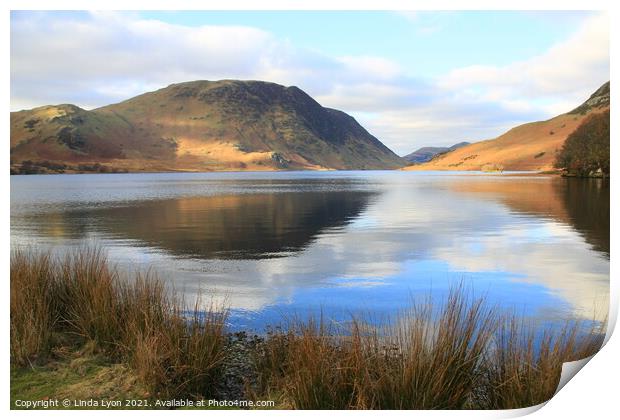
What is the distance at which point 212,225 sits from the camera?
697 inches

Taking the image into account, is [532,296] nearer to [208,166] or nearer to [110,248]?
[110,248]

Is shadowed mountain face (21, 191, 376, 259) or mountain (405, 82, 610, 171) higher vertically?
mountain (405, 82, 610, 171)

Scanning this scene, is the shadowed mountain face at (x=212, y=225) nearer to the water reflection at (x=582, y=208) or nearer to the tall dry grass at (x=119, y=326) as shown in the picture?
the tall dry grass at (x=119, y=326)

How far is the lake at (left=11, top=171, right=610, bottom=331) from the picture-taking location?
7574 millimetres

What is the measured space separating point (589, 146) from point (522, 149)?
2.74 metres

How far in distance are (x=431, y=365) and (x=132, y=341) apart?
2615 mm

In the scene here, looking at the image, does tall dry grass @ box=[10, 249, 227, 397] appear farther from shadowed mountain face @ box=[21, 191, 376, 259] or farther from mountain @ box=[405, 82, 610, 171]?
mountain @ box=[405, 82, 610, 171]

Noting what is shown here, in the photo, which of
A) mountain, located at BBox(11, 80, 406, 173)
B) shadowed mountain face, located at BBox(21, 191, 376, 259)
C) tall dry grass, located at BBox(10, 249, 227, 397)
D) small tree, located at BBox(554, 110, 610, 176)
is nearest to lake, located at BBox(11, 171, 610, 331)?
shadowed mountain face, located at BBox(21, 191, 376, 259)

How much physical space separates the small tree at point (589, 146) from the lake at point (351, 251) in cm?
81

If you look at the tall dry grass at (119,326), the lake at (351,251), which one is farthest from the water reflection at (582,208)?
the tall dry grass at (119,326)

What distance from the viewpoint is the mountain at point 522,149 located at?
31.3 ft

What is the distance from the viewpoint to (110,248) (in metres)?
11.8

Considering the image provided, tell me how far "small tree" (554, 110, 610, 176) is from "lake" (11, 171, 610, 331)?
0.81m
